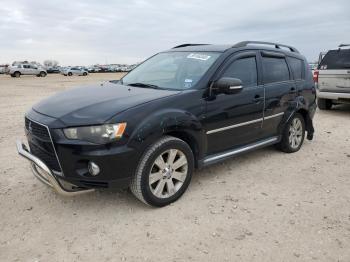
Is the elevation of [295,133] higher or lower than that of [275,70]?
lower

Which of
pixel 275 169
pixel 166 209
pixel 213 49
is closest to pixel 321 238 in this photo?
pixel 166 209

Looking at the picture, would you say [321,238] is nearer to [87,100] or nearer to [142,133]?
[142,133]

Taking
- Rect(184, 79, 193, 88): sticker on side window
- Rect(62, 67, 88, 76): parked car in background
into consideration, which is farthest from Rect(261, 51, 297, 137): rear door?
Rect(62, 67, 88, 76): parked car in background

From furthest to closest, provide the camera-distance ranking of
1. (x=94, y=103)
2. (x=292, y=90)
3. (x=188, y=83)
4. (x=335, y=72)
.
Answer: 1. (x=335, y=72)
2. (x=292, y=90)
3. (x=188, y=83)
4. (x=94, y=103)

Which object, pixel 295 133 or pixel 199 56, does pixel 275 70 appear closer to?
pixel 295 133

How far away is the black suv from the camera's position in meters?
3.26

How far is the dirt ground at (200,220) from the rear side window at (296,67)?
1669mm

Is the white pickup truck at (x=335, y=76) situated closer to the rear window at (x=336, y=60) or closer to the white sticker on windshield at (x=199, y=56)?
the rear window at (x=336, y=60)

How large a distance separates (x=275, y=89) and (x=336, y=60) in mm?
5161

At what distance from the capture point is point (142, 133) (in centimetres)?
335

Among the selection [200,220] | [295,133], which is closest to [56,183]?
[200,220]

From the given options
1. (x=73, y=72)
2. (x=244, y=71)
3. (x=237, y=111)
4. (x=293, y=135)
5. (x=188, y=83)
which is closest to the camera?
(x=188, y=83)

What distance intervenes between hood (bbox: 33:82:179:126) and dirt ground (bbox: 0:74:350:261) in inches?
39.9

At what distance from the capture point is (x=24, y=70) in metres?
40.1
